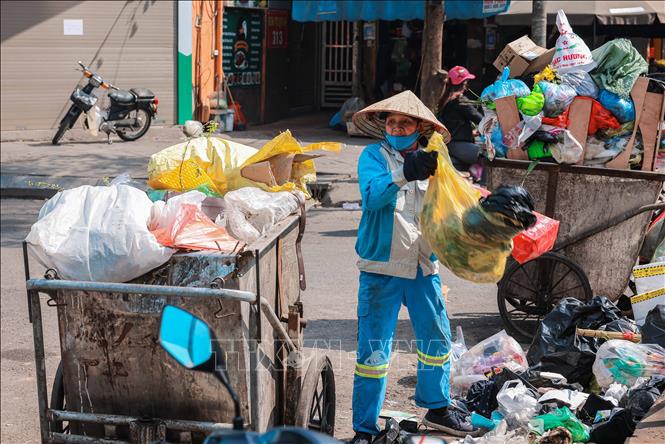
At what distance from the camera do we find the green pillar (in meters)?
16.5

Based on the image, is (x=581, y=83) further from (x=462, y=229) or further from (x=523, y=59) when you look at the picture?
(x=462, y=229)

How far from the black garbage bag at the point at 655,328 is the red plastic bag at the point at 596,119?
1415 mm

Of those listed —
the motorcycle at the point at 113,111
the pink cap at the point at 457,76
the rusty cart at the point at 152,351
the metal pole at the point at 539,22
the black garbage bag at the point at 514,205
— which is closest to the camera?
the rusty cart at the point at 152,351

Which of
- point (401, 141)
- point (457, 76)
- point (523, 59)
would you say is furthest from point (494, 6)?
point (401, 141)

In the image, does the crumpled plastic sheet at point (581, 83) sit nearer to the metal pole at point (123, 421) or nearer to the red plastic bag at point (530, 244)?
the red plastic bag at point (530, 244)

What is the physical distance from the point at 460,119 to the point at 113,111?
684 cm

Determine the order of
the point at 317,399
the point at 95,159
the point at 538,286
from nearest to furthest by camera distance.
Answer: the point at 317,399 → the point at 538,286 → the point at 95,159

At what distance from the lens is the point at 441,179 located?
4.32 metres

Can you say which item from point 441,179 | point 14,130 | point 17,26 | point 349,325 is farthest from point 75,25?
point 441,179

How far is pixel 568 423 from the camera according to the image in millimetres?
4723

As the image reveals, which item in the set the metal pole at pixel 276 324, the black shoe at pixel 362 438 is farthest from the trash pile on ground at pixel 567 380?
the metal pole at pixel 276 324

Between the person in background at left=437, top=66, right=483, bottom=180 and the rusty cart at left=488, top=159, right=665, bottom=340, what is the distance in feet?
11.4

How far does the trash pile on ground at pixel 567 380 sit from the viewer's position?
470 centimetres

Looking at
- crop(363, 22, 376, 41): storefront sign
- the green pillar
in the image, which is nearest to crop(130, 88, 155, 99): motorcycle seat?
the green pillar
